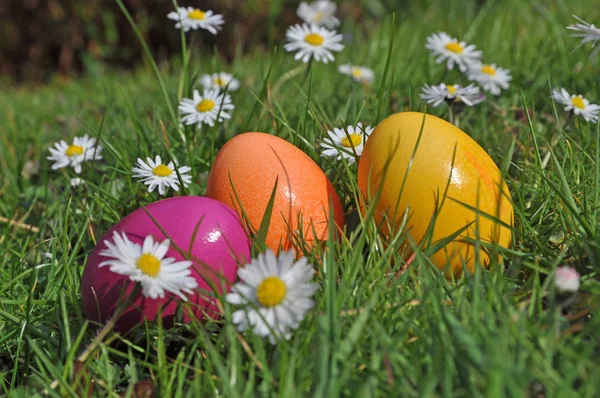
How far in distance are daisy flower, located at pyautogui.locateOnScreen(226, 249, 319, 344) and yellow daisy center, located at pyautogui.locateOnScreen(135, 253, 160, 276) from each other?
17 cm

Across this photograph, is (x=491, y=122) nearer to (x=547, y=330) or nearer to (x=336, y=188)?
(x=336, y=188)

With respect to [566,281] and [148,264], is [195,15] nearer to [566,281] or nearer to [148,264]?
[148,264]

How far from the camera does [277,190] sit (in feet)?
5.45

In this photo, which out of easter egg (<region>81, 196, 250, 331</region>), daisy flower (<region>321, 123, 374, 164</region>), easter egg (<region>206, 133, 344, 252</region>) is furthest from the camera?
daisy flower (<region>321, 123, 374, 164</region>)

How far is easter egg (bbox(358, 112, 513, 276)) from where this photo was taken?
1598mm

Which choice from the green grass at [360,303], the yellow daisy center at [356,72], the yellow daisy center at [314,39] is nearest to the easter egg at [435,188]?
the green grass at [360,303]

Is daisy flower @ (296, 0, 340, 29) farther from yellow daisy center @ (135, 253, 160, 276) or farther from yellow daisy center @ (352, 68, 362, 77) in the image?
yellow daisy center @ (135, 253, 160, 276)

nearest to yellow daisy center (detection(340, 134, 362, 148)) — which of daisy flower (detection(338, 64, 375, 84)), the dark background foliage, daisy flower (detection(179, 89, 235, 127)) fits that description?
daisy flower (detection(179, 89, 235, 127))

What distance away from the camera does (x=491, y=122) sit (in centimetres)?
254

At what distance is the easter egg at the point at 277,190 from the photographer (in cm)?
166

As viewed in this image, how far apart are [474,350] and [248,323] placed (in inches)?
16.1

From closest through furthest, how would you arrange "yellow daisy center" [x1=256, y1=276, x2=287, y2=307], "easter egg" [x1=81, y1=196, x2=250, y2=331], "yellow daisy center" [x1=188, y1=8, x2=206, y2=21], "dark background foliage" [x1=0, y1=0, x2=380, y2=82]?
"yellow daisy center" [x1=256, y1=276, x2=287, y2=307] → "easter egg" [x1=81, y1=196, x2=250, y2=331] → "yellow daisy center" [x1=188, y1=8, x2=206, y2=21] → "dark background foliage" [x1=0, y1=0, x2=380, y2=82]

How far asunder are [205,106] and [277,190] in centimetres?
67

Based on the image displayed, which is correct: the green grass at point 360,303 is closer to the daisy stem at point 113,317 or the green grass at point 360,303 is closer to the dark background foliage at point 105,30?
the daisy stem at point 113,317
